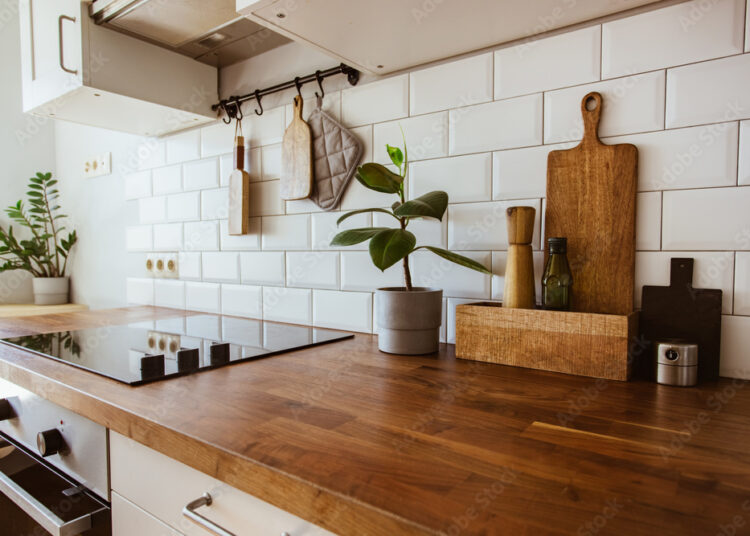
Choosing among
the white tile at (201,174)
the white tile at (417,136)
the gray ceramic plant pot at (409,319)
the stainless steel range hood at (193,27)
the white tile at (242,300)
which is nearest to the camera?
the gray ceramic plant pot at (409,319)

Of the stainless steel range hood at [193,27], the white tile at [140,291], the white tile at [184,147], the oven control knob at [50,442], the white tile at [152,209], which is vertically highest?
the stainless steel range hood at [193,27]

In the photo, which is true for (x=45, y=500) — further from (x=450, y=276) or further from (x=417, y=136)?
(x=417, y=136)

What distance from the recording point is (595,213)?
0.85m

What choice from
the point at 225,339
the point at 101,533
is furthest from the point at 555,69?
the point at 101,533

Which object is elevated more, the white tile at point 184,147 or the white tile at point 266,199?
the white tile at point 184,147

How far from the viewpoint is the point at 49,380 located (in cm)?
78

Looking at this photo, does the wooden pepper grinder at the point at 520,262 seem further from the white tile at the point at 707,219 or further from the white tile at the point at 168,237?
the white tile at the point at 168,237

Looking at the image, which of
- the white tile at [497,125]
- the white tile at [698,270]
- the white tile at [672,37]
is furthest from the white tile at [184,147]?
the white tile at [698,270]

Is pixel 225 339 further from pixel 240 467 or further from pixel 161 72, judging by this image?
pixel 161 72

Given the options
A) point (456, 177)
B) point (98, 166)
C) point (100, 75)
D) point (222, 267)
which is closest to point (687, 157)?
point (456, 177)

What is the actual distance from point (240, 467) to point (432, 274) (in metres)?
0.68

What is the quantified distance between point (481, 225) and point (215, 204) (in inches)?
36.6

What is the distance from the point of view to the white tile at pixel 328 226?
1.19 m

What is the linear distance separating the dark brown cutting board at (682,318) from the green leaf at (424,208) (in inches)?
15.2
